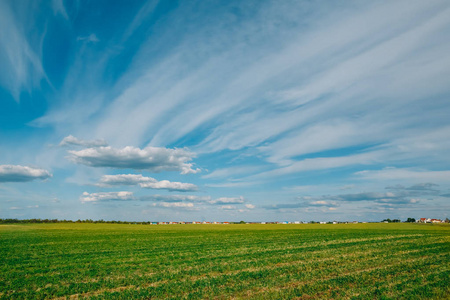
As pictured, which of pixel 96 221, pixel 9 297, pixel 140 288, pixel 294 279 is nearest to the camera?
pixel 9 297

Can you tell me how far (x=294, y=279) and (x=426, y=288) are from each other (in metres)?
5.69

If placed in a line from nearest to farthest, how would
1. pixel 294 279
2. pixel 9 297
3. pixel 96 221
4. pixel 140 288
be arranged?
1. pixel 9 297
2. pixel 140 288
3. pixel 294 279
4. pixel 96 221

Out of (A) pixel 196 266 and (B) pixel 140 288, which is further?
(A) pixel 196 266

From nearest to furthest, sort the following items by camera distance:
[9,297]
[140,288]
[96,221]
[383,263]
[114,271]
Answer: [9,297], [140,288], [114,271], [383,263], [96,221]

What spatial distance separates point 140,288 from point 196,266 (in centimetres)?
566

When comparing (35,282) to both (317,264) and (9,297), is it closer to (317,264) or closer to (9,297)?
(9,297)

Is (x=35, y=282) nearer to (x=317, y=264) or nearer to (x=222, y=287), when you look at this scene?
(x=222, y=287)

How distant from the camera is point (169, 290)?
12.4m

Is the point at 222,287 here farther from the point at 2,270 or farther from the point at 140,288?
the point at 2,270

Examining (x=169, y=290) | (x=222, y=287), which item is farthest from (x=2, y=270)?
(x=222, y=287)

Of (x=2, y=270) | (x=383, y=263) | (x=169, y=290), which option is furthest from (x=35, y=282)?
(x=383, y=263)

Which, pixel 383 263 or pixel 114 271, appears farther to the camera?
pixel 383 263

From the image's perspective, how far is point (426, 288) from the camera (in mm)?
12062

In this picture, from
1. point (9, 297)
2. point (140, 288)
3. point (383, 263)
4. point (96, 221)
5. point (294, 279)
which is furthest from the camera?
point (96, 221)
